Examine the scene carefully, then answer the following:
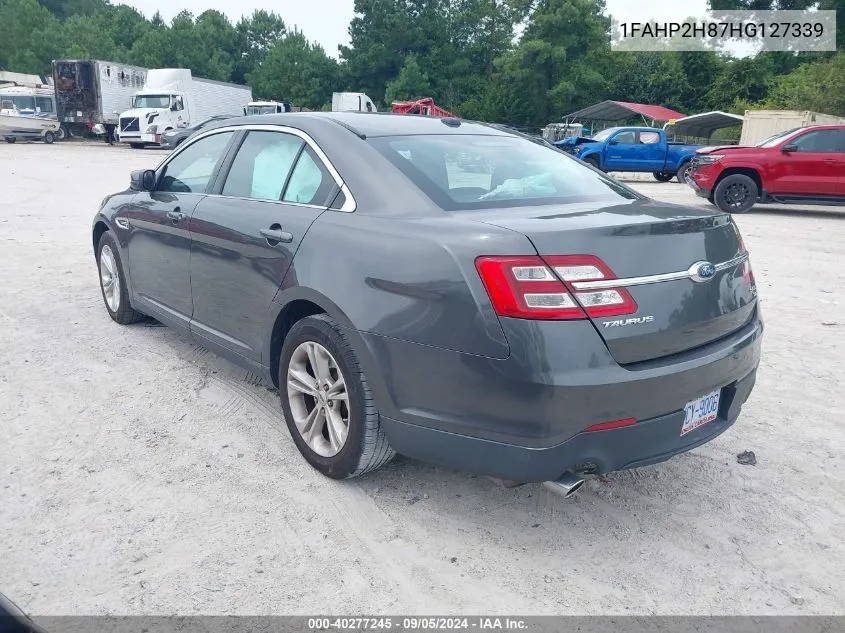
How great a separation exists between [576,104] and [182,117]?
1173 inches

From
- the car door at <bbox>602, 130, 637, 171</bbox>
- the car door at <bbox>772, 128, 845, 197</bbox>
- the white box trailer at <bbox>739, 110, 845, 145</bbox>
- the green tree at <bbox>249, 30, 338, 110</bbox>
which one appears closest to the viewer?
the car door at <bbox>772, 128, 845, 197</bbox>

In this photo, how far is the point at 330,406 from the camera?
311 cm

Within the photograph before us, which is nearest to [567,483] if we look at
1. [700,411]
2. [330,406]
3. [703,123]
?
[700,411]

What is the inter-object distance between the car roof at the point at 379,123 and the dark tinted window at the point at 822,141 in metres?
11.1

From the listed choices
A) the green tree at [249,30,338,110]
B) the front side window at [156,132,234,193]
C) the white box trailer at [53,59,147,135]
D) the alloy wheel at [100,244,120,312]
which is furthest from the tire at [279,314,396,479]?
the green tree at [249,30,338,110]

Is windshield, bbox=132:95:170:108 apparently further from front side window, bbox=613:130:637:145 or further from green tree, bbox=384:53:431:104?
green tree, bbox=384:53:431:104

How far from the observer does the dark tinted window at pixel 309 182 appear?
3258mm

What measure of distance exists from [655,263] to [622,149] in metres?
19.9

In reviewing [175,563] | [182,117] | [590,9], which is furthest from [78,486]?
[590,9]

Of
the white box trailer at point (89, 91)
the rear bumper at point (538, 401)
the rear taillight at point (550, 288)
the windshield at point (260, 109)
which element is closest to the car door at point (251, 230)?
the rear bumper at point (538, 401)

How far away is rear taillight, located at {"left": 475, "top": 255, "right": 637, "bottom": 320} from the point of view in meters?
2.37

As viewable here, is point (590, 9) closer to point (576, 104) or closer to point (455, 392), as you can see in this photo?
point (576, 104)

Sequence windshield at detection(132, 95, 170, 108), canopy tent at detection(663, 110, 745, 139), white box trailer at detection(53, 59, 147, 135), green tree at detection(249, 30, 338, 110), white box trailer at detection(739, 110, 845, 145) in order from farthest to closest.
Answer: green tree at detection(249, 30, 338, 110) < canopy tent at detection(663, 110, 745, 139) < white box trailer at detection(53, 59, 147, 135) < windshield at detection(132, 95, 170, 108) < white box trailer at detection(739, 110, 845, 145)

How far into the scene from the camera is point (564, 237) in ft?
8.11
